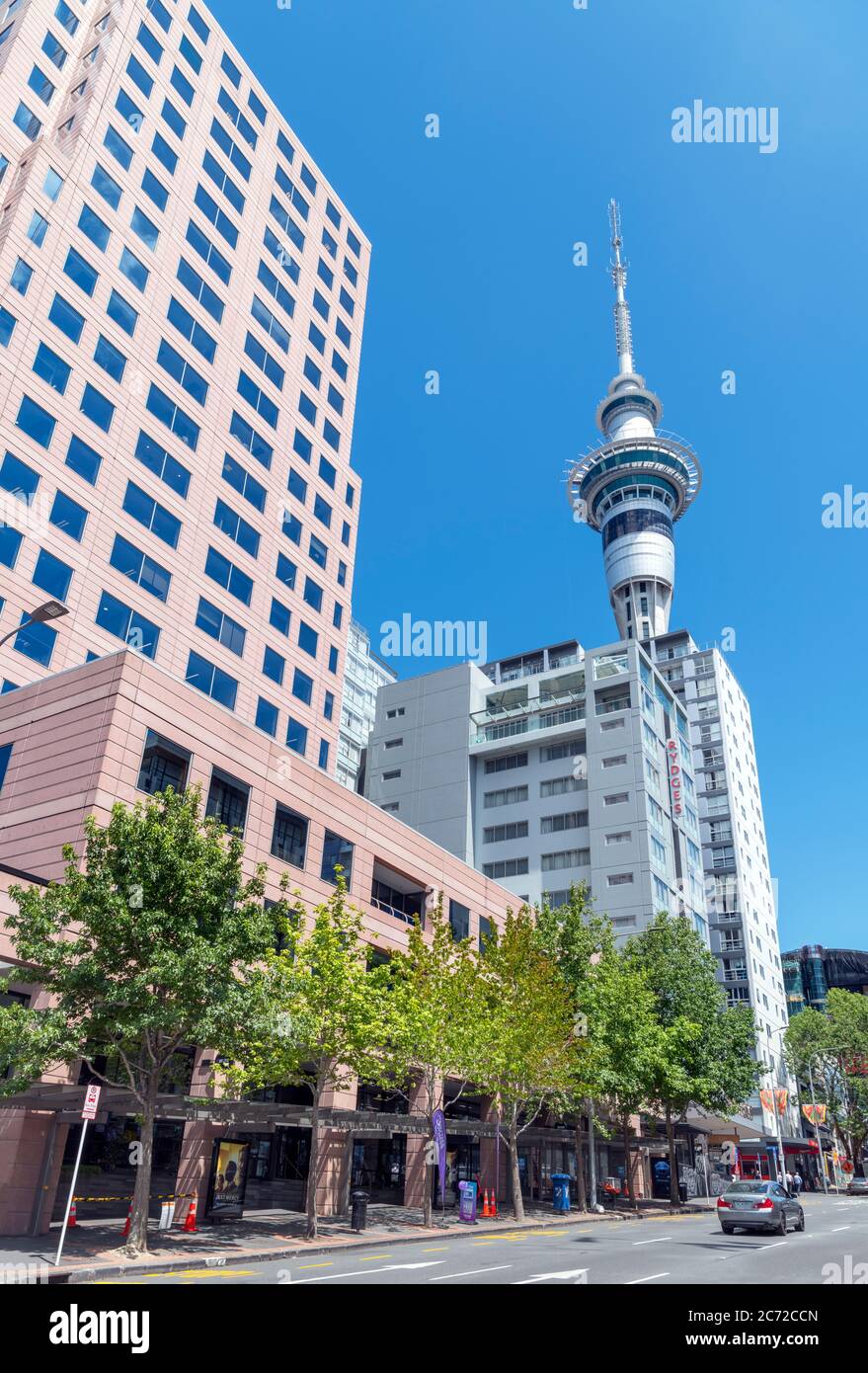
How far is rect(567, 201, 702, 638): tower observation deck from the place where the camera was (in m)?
128

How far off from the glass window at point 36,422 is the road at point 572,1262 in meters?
31.7

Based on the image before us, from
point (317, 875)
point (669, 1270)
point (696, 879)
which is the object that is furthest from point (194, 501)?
point (696, 879)

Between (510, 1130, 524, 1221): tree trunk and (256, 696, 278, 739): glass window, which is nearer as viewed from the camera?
(510, 1130, 524, 1221): tree trunk

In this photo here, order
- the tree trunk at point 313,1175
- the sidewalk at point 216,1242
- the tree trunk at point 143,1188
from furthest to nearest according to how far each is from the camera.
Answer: the tree trunk at point 313,1175 < the tree trunk at point 143,1188 < the sidewalk at point 216,1242

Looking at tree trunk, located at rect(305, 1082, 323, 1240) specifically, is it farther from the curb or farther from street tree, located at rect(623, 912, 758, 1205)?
street tree, located at rect(623, 912, 758, 1205)

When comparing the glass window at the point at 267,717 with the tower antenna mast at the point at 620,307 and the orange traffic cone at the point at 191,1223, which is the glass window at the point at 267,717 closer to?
the orange traffic cone at the point at 191,1223

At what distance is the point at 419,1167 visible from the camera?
38094 millimetres

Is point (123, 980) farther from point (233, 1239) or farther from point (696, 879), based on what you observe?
point (696, 879)

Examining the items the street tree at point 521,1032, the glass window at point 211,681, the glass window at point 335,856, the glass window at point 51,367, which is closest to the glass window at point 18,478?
the glass window at point 51,367

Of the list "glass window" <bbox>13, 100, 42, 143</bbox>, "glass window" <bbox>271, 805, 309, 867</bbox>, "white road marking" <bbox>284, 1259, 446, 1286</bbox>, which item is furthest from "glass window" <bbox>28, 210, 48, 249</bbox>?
"white road marking" <bbox>284, 1259, 446, 1286</bbox>

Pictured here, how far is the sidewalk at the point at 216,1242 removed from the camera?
663 inches

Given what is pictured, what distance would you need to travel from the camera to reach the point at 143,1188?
63.9 feet

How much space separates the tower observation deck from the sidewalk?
101 metres

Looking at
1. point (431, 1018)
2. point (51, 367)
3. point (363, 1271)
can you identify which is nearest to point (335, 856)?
point (431, 1018)
